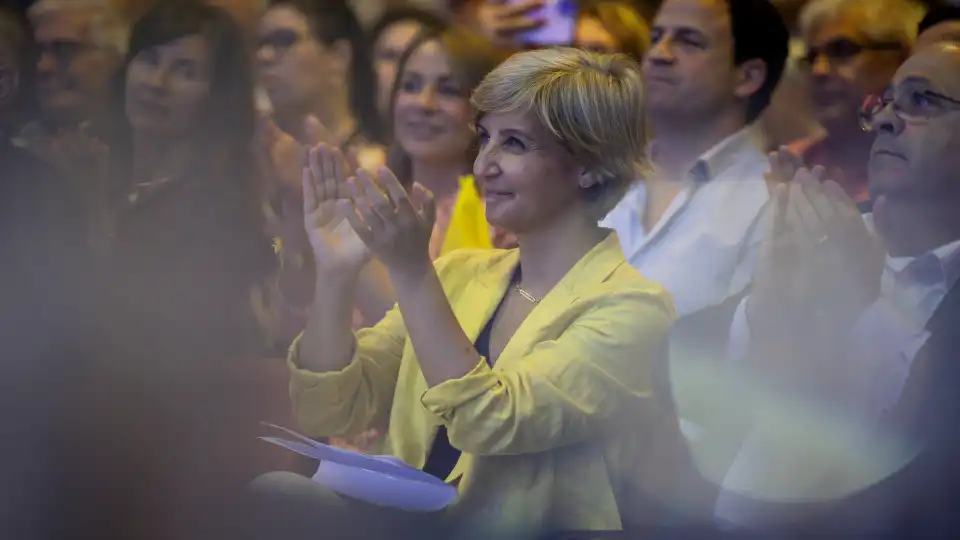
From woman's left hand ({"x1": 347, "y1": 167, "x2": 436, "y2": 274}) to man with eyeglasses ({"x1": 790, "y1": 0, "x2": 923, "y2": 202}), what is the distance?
27.0 inches

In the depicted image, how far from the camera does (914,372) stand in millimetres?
1715

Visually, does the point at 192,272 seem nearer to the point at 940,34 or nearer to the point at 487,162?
the point at 487,162

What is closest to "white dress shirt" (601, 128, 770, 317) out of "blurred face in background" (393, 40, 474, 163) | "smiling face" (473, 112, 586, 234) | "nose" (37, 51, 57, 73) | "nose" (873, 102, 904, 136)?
"smiling face" (473, 112, 586, 234)

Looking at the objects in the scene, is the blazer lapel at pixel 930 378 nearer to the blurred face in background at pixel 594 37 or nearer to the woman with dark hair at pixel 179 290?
the blurred face in background at pixel 594 37

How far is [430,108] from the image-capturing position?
5.72 feet

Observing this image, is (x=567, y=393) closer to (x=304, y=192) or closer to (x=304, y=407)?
(x=304, y=407)

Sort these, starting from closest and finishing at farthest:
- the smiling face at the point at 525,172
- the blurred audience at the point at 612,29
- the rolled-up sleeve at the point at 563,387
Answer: the rolled-up sleeve at the point at 563,387, the smiling face at the point at 525,172, the blurred audience at the point at 612,29

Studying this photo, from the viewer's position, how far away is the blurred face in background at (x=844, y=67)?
1.72 metres

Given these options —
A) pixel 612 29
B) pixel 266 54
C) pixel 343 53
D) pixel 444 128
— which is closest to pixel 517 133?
pixel 444 128

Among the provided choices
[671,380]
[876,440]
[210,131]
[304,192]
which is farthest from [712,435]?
[210,131]

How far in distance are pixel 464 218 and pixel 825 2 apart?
74 centimetres

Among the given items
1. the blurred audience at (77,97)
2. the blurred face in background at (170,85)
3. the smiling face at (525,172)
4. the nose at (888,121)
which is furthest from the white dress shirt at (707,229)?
the blurred audience at (77,97)

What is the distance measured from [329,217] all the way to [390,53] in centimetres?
32

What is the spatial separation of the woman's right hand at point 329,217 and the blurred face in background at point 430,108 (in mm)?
131
